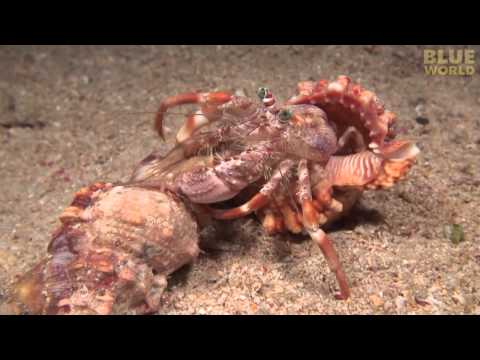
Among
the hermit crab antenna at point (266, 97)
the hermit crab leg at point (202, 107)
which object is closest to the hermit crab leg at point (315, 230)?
the hermit crab antenna at point (266, 97)

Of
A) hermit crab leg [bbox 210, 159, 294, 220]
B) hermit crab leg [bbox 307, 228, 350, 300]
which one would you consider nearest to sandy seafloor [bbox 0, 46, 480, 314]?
hermit crab leg [bbox 307, 228, 350, 300]

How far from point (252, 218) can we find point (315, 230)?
72 cm

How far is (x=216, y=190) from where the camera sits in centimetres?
293

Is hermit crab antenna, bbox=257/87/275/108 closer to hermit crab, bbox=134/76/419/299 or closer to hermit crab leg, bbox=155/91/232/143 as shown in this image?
hermit crab, bbox=134/76/419/299

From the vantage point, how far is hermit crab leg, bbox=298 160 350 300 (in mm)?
2834

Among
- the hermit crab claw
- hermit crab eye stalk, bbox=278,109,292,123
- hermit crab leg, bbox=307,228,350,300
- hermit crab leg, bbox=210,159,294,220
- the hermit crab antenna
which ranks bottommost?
hermit crab leg, bbox=307,228,350,300

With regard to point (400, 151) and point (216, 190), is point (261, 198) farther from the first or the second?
point (400, 151)

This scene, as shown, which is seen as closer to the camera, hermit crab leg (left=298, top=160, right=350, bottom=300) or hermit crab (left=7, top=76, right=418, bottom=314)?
hermit crab (left=7, top=76, right=418, bottom=314)

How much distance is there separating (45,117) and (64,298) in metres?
3.32

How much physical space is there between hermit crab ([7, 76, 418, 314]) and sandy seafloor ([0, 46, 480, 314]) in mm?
259

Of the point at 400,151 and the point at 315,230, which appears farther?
the point at 400,151

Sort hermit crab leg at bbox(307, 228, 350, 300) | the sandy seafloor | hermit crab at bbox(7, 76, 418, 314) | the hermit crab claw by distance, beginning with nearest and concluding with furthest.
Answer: hermit crab at bbox(7, 76, 418, 314)
hermit crab leg at bbox(307, 228, 350, 300)
the sandy seafloor
the hermit crab claw

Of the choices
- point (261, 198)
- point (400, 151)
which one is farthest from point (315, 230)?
point (400, 151)

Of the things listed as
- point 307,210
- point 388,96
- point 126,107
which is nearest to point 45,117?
point 126,107
